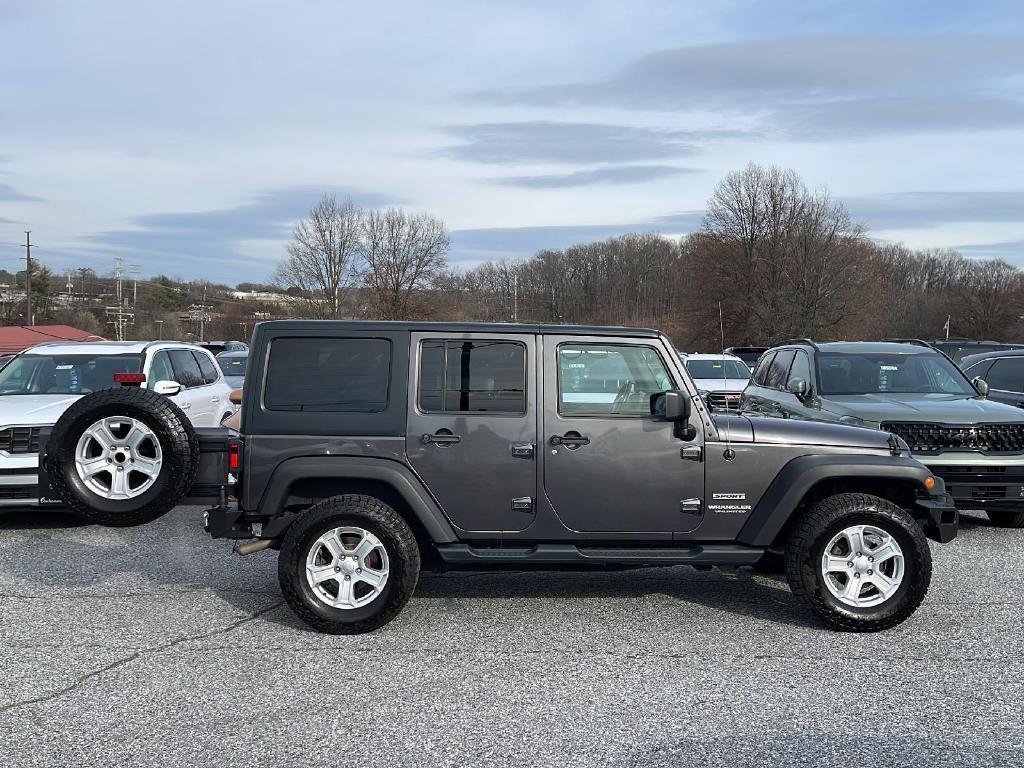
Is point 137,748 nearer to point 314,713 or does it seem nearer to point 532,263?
point 314,713

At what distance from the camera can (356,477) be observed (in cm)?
585

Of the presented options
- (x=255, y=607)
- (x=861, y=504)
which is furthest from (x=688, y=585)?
(x=255, y=607)

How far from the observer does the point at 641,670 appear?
17.2 feet

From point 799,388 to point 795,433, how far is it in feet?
14.2

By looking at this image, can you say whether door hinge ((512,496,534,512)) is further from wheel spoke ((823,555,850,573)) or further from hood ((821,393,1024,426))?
hood ((821,393,1024,426))

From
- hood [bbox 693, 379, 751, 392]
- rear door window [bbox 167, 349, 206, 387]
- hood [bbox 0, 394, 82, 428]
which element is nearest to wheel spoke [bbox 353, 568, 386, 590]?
hood [bbox 0, 394, 82, 428]

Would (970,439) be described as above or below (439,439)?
below

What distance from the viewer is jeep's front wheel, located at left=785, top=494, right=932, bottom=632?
5879 mm

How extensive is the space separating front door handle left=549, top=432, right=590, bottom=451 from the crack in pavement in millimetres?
2271

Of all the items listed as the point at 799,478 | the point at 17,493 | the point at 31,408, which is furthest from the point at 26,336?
the point at 799,478

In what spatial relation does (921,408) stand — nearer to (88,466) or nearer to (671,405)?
(671,405)

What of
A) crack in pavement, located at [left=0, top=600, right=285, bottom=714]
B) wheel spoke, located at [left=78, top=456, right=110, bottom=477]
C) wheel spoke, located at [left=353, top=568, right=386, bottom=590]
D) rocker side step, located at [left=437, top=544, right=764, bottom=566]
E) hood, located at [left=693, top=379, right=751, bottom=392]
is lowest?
crack in pavement, located at [left=0, top=600, right=285, bottom=714]

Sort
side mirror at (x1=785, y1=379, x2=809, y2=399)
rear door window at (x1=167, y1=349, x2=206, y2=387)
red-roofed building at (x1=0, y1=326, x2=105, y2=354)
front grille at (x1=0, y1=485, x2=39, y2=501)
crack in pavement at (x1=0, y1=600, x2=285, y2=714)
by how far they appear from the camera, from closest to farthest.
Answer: crack in pavement at (x1=0, y1=600, x2=285, y2=714)
front grille at (x1=0, y1=485, x2=39, y2=501)
side mirror at (x1=785, y1=379, x2=809, y2=399)
rear door window at (x1=167, y1=349, x2=206, y2=387)
red-roofed building at (x1=0, y1=326, x2=105, y2=354)

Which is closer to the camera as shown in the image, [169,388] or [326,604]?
[326,604]
